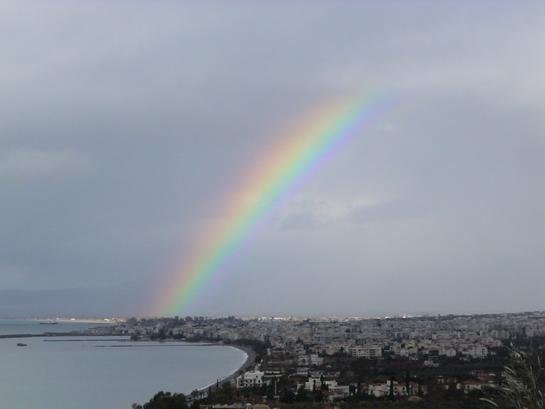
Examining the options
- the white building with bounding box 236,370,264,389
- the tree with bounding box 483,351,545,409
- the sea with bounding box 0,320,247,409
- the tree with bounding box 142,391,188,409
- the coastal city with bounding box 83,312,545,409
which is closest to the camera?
the tree with bounding box 483,351,545,409

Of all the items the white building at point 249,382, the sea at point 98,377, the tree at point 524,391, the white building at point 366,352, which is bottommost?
the sea at point 98,377

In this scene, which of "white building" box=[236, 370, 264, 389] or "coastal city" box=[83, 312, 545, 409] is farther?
"white building" box=[236, 370, 264, 389]

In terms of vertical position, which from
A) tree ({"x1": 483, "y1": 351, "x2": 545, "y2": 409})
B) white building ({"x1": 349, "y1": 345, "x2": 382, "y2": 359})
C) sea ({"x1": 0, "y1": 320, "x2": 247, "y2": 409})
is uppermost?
tree ({"x1": 483, "y1": 351, "x2": 545, "y2": 409})

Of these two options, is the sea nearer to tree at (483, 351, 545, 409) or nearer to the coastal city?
the coastal city

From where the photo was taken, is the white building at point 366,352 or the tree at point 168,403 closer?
the tree at point 168,403

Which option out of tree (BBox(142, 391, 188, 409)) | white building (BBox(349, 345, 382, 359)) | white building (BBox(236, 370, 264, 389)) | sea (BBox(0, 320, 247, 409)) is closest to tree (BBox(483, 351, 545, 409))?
tree (BBox(142, 391, 188, 409))

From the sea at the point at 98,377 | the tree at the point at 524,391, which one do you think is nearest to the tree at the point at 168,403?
the sea at the point at 98,377

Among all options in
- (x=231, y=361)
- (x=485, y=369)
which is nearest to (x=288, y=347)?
(x=231, y=361)

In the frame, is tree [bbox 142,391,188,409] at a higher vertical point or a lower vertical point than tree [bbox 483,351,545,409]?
lower

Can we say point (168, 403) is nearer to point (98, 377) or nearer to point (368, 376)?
point (368, 376)

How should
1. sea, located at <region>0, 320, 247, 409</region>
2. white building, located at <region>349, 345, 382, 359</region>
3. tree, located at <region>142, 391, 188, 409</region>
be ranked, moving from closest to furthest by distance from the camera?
tree, located at <region>142, 391, 188, 409</region>, sea, located at <region>0, 320, 247, 409</region>, white building, located at <region>349, 345, 382, 359</region>

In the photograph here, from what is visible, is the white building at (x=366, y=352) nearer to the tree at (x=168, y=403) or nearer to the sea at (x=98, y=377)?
→ the sea at (x=98, y=377)
